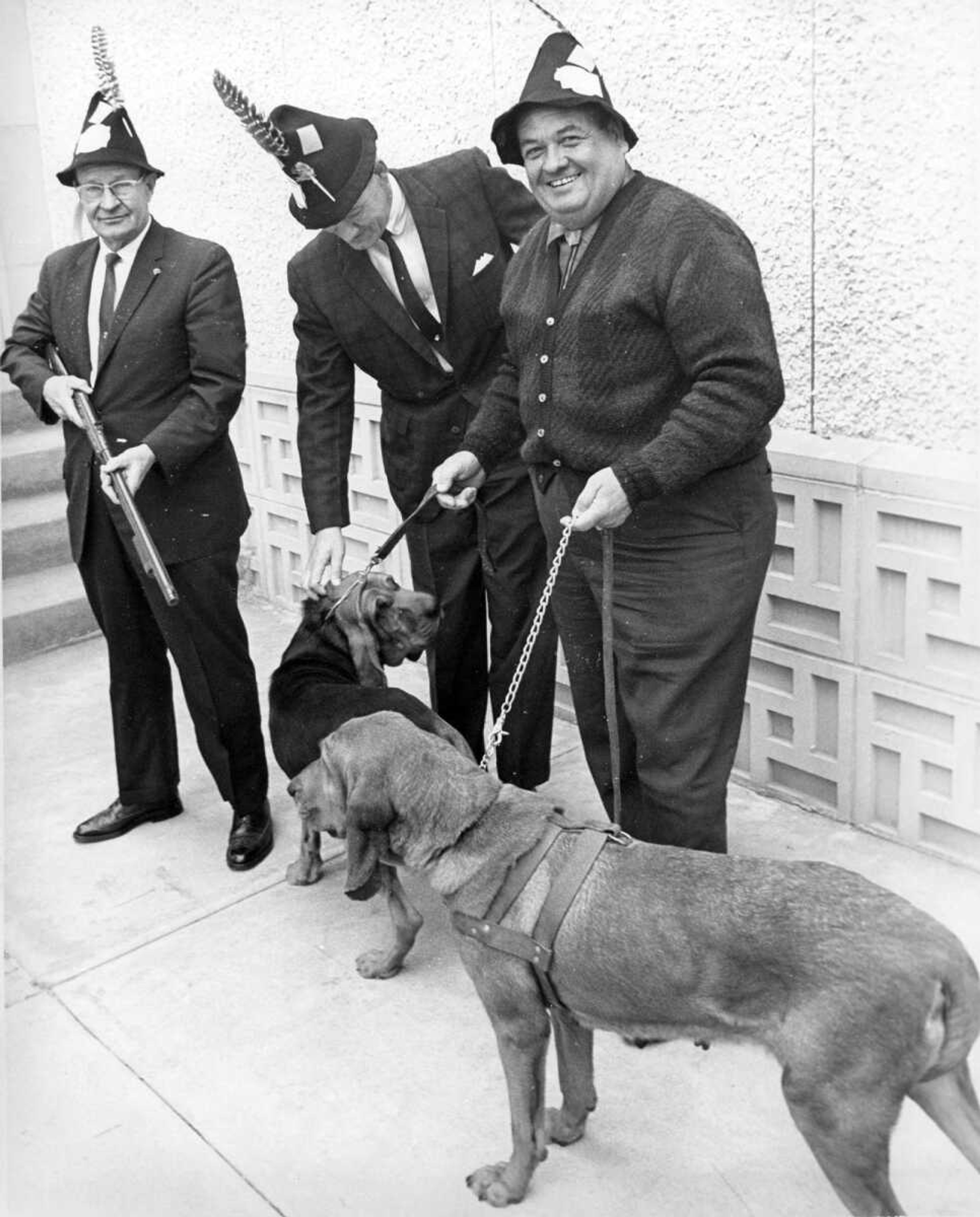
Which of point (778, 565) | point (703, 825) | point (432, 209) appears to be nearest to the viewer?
point (703, 825)

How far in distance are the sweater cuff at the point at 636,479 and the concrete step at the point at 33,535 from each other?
3.73 m

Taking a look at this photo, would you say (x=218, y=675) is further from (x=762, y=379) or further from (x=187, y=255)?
(x=762, y=379)

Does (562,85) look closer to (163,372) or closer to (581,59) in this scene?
(581,59)

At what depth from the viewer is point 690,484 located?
115 inches

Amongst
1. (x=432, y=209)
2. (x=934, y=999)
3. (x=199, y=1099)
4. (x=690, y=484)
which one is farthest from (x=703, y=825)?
(x=432, y=209)

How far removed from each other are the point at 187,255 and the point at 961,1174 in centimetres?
310

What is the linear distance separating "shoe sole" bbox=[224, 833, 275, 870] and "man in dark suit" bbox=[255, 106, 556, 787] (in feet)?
2.43

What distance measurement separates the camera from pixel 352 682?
3.91m

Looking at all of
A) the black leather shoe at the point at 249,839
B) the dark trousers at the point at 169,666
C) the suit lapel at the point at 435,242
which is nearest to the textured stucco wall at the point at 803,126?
the suit lapel at the point at 435,242

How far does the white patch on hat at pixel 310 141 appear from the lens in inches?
135

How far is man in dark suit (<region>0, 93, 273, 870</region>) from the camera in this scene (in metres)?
3.83

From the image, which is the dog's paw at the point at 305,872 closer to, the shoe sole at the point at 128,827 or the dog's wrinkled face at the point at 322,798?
the shoe sole at the point at 128,827

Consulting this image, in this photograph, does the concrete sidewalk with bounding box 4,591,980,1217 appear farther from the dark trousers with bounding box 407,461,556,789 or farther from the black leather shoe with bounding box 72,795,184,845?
the dark trousers with bounding box 407,461,556,789

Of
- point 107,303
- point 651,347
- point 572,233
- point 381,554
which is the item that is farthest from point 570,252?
point 107,303
